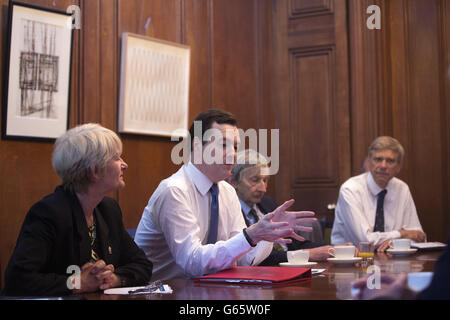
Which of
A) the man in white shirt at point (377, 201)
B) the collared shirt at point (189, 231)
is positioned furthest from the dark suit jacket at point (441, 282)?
the man in white shirt at point (377, 201)

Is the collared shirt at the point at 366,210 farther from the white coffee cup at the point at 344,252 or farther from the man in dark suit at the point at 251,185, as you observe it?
the white coffee cup at the point at 344,252

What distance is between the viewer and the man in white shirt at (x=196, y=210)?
8.24 feet

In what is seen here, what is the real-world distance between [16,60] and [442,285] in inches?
110

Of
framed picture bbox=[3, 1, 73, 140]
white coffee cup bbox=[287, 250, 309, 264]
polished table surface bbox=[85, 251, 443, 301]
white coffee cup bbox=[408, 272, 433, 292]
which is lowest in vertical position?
polished table surface bbox=[85, 251, 443, 301]

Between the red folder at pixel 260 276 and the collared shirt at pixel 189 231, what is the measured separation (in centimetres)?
10

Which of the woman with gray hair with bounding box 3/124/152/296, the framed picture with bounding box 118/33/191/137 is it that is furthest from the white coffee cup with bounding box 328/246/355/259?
the framed picture with bounding box 118/33/191/137

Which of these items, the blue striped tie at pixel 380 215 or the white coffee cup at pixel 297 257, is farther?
the blue striped tie at pixel 380 215

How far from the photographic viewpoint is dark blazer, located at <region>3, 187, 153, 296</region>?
193 cm

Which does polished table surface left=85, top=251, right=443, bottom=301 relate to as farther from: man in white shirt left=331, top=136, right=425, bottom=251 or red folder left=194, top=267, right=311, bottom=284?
man in white shirt left=331, top=136, right=425, bottom=251

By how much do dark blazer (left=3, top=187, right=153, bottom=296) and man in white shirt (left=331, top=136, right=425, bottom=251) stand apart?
2.19m

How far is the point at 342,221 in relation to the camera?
168 inches
